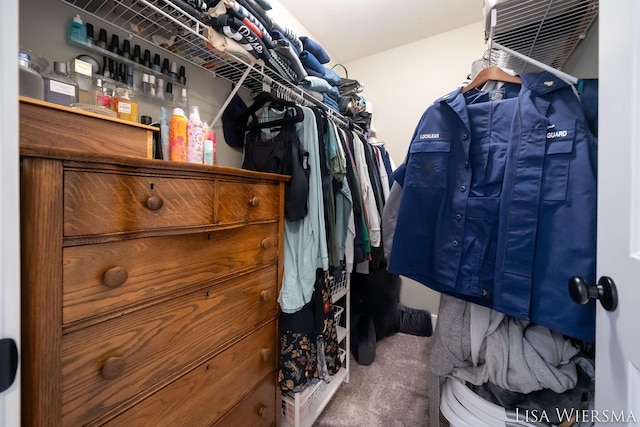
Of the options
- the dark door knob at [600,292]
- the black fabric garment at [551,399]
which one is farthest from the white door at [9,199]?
the black fabric garment at [551,399]

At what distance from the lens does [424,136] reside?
842 mm

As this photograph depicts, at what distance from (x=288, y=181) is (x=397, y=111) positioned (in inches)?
65.9

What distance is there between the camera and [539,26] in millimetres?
870

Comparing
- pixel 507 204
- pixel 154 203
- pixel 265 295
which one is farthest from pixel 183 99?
pixel 507 204

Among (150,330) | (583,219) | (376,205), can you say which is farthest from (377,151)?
(150,330)

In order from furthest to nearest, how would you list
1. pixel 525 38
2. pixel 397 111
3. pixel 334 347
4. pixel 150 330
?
pixel 397 111
pixel 334 347
pixel 525 38
pixel 150 330

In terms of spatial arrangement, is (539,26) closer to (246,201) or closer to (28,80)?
(246,201)

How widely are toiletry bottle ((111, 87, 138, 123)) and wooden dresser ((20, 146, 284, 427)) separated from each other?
1.24 ft

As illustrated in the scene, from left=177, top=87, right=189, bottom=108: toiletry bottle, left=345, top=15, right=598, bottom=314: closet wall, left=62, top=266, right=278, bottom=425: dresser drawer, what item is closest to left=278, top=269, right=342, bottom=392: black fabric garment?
left=62, top=266, right=278, bottom=425: dresser drawer

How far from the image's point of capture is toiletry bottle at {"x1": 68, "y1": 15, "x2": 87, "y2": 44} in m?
0.74

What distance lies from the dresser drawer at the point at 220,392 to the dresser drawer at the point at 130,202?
44 centimetres

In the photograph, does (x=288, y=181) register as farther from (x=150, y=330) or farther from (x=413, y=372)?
(x=413, y=372)

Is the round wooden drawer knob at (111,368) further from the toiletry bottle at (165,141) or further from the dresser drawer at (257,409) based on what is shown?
the toiletry bottle at (165,141)

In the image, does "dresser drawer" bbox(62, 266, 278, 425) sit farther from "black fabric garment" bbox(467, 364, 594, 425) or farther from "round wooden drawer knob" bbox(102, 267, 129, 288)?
"black fabric garment" bbox(467, 364, 594, 425)
